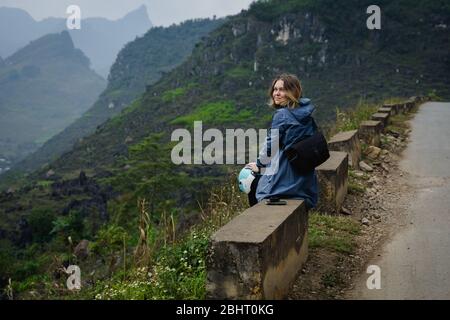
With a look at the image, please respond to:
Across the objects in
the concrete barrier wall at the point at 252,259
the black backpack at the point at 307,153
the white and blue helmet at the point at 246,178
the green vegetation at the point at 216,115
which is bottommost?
the green vegetation at the point at 216,115

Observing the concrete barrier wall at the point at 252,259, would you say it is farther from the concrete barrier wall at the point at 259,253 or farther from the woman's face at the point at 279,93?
the woman's face at the point at 279,93

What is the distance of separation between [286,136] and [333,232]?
58.8 inches

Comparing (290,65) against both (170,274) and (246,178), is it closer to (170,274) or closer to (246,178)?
(246,178)

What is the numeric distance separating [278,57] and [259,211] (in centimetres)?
9466

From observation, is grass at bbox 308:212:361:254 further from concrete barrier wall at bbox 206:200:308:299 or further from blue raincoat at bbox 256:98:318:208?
concrete barrier wall at bbox 206:200:308:299

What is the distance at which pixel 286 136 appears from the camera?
439cm

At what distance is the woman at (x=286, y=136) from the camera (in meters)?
4.39

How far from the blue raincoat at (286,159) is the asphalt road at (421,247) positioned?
88cm

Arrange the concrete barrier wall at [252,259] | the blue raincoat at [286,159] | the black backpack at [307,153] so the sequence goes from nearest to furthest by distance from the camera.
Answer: the concrete barrier wall at [252,259]
the black backpack at [307,153]
the blue raincoat at [286,159]

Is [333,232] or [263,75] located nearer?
[333,232]

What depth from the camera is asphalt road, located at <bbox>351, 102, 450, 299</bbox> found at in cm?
401

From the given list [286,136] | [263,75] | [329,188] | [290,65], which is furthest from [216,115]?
[286,136]

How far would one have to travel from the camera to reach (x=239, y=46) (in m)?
103

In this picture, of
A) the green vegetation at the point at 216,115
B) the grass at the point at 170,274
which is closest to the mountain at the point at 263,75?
the green vegetation at the point at 216,115
